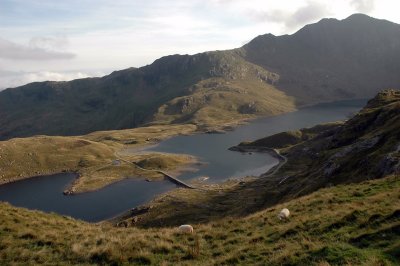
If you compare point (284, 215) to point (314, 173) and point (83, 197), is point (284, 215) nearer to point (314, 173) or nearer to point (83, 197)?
point (314, 173)

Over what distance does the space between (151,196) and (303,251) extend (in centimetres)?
13043

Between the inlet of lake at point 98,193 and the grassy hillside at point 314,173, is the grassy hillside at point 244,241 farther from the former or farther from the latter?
the inlet of lake at point 98,193

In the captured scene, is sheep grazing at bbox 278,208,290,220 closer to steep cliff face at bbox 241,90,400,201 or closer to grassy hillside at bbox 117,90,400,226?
steep cliff face at bbox 241,90,400,201

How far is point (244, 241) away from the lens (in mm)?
27078

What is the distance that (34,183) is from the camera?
7402 inches

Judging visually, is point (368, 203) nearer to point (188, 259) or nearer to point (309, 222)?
point (309, 222)

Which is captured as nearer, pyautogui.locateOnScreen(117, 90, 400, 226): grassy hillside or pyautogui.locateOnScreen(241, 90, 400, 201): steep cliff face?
pyautogui.locateOnScreen(241, 90, 400, 201): steep cliff face

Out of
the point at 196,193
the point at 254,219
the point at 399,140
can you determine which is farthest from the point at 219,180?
the point at 254,219

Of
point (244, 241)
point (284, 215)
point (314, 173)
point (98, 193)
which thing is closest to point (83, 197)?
point (98, 193)

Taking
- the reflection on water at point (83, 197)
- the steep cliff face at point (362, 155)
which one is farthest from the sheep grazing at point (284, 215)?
the reflection on water at point (83, 197)

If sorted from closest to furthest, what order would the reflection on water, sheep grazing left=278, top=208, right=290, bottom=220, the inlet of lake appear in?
sheep grazing left=278, top=208, right=290, bottom=220 < the reflection on water < the inlet of lake

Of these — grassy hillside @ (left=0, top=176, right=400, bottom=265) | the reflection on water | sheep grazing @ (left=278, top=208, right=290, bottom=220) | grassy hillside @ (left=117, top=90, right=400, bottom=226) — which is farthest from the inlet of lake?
sheep grazing @ (left=278, top=208, right=290, bottom=220)

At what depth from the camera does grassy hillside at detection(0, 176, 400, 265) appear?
70.1 feet

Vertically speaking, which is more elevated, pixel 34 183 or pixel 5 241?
pixel 5 241
